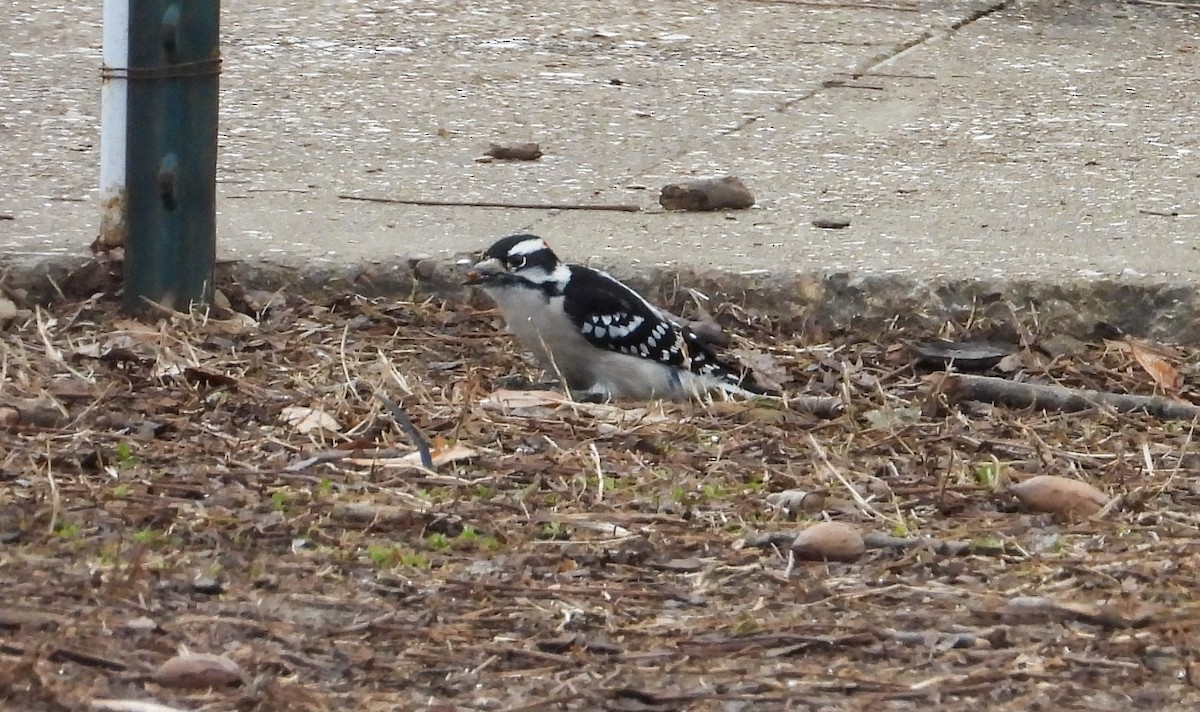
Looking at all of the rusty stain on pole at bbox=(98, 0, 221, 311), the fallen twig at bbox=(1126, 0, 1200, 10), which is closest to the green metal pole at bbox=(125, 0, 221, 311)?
the rusty stain on pole at bbox=(98, 0, 221, 311)

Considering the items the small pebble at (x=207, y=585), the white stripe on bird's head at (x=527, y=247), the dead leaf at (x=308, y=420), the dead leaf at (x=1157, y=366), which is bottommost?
the dead leaf at (x=308, y=420)

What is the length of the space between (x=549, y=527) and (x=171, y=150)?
1688 mm

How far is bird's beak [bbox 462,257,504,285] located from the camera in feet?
15.8

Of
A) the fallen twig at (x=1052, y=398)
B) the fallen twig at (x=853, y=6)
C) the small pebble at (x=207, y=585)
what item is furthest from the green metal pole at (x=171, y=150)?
the fallen twig at (x=853, y=6)

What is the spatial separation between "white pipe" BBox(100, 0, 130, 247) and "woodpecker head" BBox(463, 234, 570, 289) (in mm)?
898

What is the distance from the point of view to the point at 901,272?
16.7 feet

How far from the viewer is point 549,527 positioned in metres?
3.47

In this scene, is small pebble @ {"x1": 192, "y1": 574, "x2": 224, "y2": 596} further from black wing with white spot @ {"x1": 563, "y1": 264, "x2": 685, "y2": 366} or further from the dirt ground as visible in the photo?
black wing with white spot @ {"x1": 563, "y1": 264, "x2": 685, "y2": 366}

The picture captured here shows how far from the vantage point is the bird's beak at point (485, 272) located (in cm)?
481

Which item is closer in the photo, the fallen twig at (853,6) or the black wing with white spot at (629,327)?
the black wing with white spot at (629,327)

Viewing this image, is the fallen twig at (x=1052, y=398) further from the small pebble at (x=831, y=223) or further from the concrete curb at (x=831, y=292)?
the small pebble at (x=831, y=223)

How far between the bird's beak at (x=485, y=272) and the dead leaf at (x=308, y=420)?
77 cm

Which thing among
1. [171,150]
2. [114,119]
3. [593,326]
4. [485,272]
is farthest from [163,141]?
[593,326]

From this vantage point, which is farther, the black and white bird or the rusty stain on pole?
the black and white bird
